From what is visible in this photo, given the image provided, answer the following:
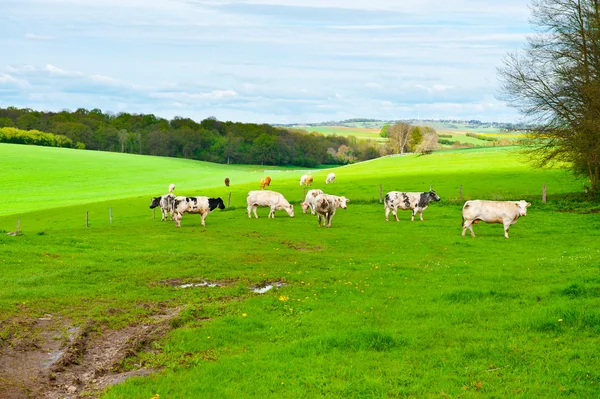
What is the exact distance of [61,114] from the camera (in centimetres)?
16800

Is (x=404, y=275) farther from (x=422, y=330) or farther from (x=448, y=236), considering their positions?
(x=448, y=236)

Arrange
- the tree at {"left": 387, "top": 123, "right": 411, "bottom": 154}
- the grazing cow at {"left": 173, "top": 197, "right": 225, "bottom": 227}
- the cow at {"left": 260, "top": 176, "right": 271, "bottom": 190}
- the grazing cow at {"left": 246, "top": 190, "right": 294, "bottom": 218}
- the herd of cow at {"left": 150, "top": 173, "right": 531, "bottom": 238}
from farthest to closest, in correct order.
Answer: the tree at {"left": 387, "top": 123, "right": 411, "bottom": 154} < the cow at {"left": 260, "top": 176, "right": 271, "bottom": 190} < the grazing cow at {"left": 246, "top": 190, "right": 294, "bottom": 218} < the grazing cow at {"left": 173, "top": 197, "right": 225, "bottom": 227} < the herd of cow at {"left": 150, "top": 173, "right": 531, "bottom": 238}

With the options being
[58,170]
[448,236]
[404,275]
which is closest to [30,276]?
[404,275]

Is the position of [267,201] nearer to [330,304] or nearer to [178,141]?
[330,304]

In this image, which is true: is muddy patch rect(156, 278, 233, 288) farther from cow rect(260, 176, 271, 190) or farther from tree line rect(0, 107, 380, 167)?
tree line rect(0, 107, 380, 167)

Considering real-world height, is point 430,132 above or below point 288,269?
above

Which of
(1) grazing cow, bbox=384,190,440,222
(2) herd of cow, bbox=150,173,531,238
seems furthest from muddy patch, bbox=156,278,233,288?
(1) grazing cow, bbox=384,190,440,222

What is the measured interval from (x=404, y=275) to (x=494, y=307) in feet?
16.2

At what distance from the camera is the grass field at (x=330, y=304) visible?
9117 mm

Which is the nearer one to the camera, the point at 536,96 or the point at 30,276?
the point at 30,276

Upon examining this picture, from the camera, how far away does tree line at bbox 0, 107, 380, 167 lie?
151625 mm

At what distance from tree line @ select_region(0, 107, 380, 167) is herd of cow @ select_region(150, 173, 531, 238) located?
116 meters

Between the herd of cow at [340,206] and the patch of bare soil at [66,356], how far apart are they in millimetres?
17869

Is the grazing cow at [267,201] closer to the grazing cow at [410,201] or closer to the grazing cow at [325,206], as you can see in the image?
the grazing cow at [325,206]
